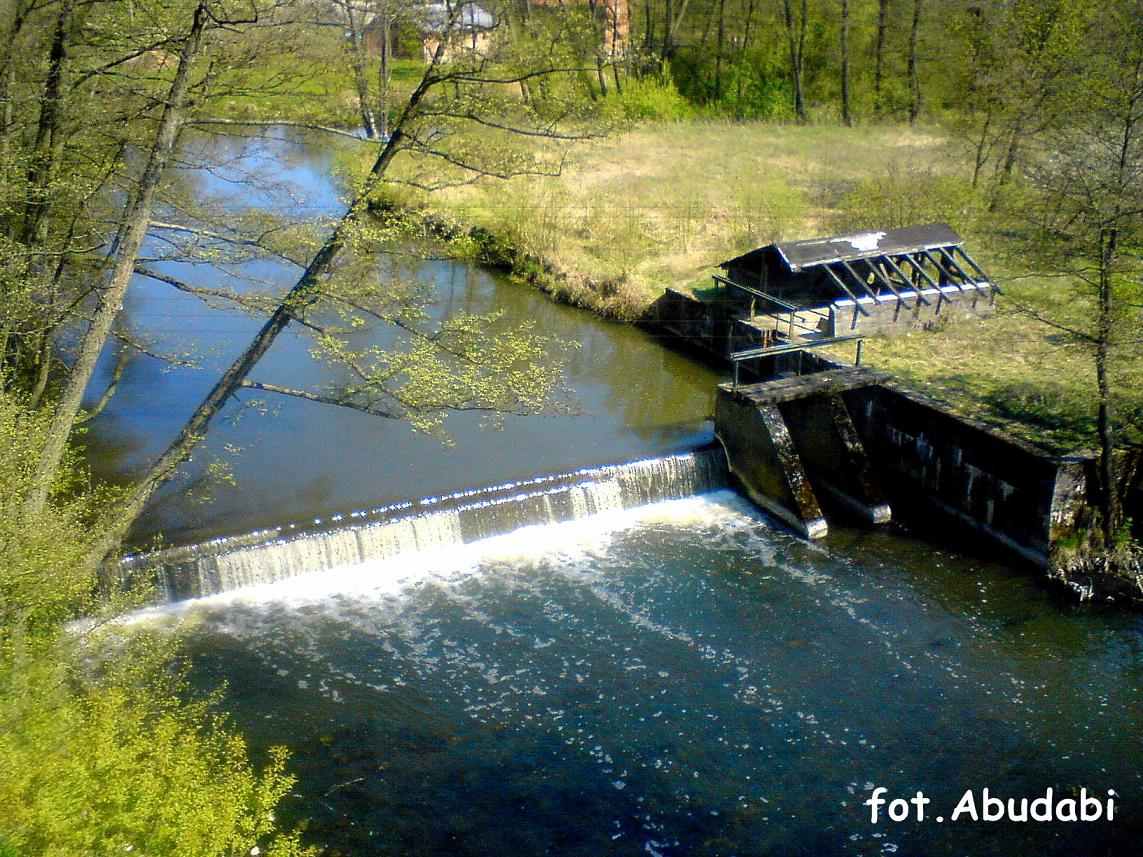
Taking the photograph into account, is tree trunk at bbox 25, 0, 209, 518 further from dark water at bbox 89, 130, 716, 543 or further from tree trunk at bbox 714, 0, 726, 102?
tree trunk at bbox 714, 0, 726, 102

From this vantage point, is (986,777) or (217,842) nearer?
(217,842)

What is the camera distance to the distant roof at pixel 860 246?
1847cm

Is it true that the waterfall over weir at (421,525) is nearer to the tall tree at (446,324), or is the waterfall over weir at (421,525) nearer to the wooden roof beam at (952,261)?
the tall tree at (446,324)

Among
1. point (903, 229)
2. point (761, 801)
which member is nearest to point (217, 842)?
point (761, 801)

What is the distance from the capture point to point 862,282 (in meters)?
18.2

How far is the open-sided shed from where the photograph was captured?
18281 mm

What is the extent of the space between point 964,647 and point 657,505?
511 cm

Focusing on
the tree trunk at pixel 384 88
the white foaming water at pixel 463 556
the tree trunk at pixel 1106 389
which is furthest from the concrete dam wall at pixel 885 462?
the tree trunk at pixel 384 88

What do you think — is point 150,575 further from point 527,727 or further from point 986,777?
point 986,777

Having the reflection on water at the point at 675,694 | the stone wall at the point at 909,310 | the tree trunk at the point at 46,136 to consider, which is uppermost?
the tree trunk at the point at 46,136

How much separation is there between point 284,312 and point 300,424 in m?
5.41

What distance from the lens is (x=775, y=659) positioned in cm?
1120

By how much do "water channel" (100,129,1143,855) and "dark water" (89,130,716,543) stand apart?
8cm

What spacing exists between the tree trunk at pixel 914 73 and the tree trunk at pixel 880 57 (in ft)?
4.18
